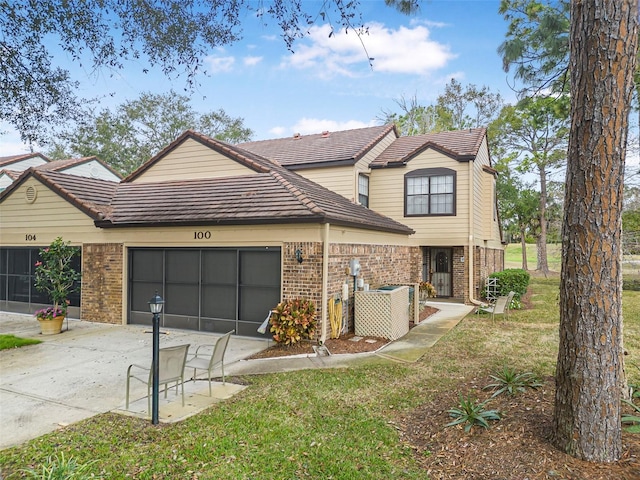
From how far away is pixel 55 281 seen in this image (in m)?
10.8

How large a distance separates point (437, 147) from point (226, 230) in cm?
961

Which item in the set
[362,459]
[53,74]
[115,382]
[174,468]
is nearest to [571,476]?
[362,459]

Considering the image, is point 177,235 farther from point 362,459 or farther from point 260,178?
point 362,459

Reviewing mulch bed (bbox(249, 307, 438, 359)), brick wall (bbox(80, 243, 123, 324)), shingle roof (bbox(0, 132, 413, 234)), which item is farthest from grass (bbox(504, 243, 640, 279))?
brick wall (bbox(80, 243, 123, 324))

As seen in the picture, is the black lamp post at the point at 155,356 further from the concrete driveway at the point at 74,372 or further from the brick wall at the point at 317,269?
Result: the brick wall at the point at 317,269

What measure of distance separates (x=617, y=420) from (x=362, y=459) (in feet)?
7.96

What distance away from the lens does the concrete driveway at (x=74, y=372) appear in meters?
5.34

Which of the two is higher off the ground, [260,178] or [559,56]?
[559,56]

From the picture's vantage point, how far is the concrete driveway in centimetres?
534

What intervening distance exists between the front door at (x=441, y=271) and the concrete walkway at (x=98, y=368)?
6.28m

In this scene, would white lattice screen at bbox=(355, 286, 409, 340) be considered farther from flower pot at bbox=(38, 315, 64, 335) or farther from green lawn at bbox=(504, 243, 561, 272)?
green lawn at bbox=(504, 243, 561, 272)

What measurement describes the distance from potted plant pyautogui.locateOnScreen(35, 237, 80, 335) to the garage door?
5.22ft

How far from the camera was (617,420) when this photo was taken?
12.7 ft

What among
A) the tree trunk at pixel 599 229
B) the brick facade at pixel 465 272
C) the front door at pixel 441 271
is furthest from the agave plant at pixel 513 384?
the front door at pixel 441 271
